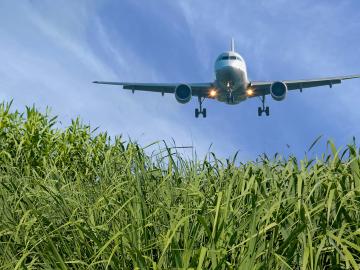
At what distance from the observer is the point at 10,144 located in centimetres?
823

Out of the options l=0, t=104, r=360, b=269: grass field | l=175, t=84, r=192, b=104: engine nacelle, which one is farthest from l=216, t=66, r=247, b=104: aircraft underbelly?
l=0, t=104, r=360, b=269: grass field

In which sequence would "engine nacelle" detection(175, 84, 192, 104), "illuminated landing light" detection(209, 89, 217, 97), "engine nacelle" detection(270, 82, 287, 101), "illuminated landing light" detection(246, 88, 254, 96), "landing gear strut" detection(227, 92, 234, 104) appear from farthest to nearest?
"illuminated landing light" detection(246, 88, 254, 96), "illuminated landing light" detection(209, 89, 217, 97), "landing gear strut" detection(227, 92, 234, 104), "engine nacelle" detection(175, 84, 192, 104), "engine nacelle" detection(270, 82, 287, 101)

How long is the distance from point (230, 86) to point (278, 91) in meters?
3.35

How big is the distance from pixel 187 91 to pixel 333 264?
32.8 meters

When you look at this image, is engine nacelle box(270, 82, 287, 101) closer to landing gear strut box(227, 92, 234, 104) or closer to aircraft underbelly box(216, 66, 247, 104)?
aircraft underbelly box(216, 66, 247, 104)

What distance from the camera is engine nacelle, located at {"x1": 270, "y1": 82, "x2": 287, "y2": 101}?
3512cm

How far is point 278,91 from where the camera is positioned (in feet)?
116

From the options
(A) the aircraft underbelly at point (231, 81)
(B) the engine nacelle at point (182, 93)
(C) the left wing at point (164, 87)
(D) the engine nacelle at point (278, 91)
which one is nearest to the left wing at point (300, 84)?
(A) the aircraft underbelly at point (231, 81)

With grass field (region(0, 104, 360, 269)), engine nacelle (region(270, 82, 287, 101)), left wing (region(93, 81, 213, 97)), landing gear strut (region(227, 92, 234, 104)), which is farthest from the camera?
left wing (region(93, 81, 213, 97))

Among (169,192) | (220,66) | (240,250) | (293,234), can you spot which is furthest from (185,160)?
(220,66)

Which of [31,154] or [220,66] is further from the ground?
[220,66]

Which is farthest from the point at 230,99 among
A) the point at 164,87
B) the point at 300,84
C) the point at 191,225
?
the point at 191,225

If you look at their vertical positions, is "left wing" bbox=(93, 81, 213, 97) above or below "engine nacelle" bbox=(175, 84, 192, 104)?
above

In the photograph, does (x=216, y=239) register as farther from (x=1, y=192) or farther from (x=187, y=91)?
(x=187, y=91)
